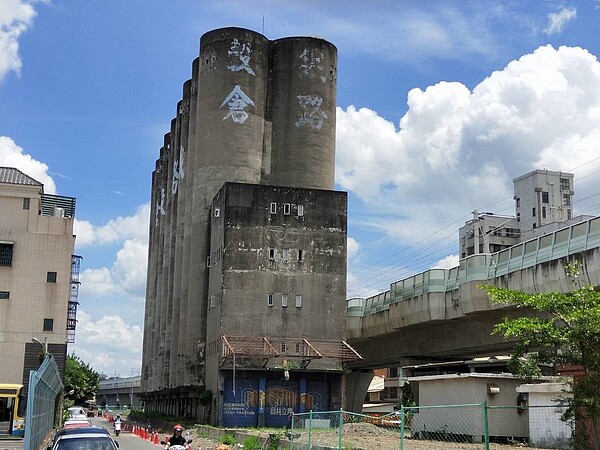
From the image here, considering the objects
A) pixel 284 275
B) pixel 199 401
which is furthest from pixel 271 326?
pixel 199 401

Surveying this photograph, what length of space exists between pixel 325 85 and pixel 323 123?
3511mm

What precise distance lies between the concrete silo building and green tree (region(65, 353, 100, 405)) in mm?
Result: 30939

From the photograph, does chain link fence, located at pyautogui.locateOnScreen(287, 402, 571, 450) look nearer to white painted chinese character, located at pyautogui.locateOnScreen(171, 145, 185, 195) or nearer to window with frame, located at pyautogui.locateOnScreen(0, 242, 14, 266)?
window with frame, located at pyautogui.locateOnScreen(0, 242, 14, 266)

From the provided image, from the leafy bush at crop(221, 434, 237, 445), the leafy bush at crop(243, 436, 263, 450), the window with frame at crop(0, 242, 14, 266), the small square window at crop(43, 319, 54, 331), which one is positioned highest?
the window with frame at crop(0, 242, 14, 266)

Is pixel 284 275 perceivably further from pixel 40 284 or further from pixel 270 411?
pixel 40 284

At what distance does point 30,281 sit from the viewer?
62.6 meters

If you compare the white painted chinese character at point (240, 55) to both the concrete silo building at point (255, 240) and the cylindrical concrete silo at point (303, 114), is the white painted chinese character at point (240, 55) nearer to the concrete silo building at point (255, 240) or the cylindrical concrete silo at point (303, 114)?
the concrete silo building at point (255, 240)

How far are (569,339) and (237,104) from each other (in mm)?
55552

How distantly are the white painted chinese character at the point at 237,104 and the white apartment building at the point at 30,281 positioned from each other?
16270 mm

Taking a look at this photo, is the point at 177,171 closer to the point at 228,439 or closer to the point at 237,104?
the point at 237,104

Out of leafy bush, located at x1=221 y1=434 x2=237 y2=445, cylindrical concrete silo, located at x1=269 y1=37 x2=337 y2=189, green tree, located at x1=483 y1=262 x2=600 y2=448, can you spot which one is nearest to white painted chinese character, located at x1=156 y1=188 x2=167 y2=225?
cylindrical concrete silo, located at x1=269 y1=37 x2=337 y2=189

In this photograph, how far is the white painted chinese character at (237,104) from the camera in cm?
6769

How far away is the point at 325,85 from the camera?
70438 millimetres

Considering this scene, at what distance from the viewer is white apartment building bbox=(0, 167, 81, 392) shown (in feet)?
201
